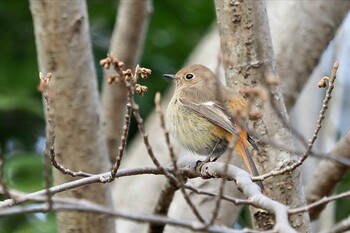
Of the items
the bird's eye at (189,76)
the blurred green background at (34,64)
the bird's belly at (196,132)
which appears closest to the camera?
the bird's belly at (196,132)

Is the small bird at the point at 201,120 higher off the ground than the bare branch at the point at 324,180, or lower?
higher

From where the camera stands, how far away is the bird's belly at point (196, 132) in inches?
165

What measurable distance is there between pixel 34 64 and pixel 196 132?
2.01 metres

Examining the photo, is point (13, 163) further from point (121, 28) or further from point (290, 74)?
point (290, 74)

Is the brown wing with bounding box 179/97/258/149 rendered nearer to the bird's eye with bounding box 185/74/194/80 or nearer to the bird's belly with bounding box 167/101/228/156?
the bird's belly with bounding box 167/101/228/156

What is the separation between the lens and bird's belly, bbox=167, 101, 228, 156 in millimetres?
4191

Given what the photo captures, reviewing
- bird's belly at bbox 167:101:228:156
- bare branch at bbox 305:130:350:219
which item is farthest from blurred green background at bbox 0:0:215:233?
bare branch at bbox 305:130:350:219

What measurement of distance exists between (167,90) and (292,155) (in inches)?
104

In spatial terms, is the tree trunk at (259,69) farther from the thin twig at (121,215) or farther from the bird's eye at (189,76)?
the thin twig at (121,215)

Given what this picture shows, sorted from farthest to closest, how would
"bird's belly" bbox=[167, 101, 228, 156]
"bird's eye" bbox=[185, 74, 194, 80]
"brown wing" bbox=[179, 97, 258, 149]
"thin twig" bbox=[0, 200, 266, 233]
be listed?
"bird's eye" bbox=[185, 74, 194, 80], "bird's belly" bbox=[167, 101, 228, 156], "brown wing" bbox=[179, 97, 258, 149], "thin twig" bbox=[0, 200, 266, 233]

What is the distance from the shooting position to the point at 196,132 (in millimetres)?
4223

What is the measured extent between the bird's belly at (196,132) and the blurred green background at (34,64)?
1008 millimetres

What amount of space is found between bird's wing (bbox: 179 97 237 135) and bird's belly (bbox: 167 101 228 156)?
3cm

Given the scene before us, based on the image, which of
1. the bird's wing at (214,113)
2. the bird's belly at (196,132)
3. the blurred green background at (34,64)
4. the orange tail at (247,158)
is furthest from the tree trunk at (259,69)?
the blurred green background at (34,64)
